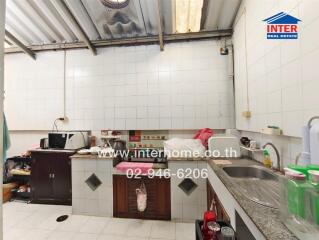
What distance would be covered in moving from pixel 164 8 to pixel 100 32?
1204mm

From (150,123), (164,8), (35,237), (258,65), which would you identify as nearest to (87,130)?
(150,123)

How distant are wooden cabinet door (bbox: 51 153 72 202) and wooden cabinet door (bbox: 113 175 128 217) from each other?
2.97ft

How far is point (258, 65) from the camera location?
1.88 metres

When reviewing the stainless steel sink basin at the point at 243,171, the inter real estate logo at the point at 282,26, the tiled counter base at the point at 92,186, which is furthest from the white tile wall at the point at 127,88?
the inter real estate logo at the point at 282,26

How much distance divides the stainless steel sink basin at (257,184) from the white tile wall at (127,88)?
121 centimetres

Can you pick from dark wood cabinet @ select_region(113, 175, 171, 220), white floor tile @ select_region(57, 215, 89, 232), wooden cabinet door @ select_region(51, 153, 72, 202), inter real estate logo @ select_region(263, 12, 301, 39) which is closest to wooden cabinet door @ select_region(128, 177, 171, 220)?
dark wood cabinet @ select_region(113, 175, 171, 220)

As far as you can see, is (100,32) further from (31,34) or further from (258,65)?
(258,65)

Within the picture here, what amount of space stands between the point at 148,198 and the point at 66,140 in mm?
1703

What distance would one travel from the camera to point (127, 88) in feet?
10.2

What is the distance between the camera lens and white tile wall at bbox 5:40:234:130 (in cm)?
294

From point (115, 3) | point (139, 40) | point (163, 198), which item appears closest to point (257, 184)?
point (163, 198)

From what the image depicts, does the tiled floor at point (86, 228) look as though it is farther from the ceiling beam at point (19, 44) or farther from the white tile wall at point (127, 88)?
the ceiling beam at point (19, 44)

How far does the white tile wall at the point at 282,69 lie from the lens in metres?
1.12

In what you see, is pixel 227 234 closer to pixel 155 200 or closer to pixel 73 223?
pixel 155 200
